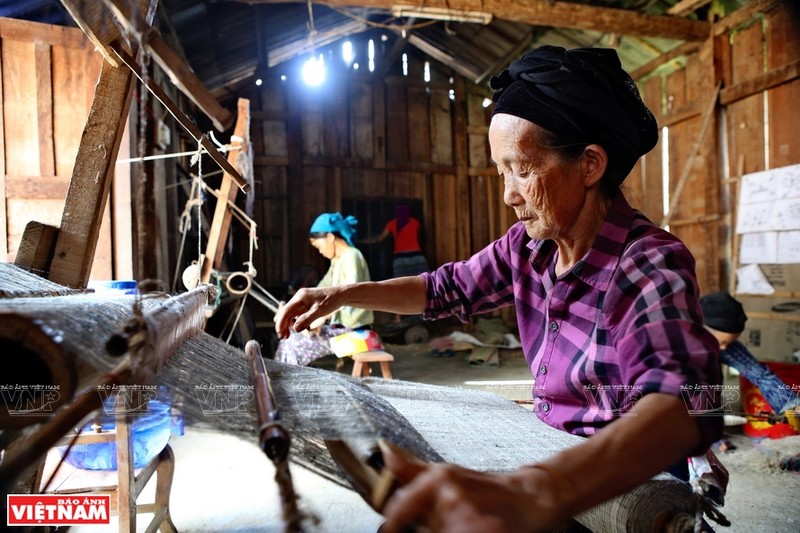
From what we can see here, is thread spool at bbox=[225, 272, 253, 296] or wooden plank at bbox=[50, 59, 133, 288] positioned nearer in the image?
wooden plank at bbox=[50, 59, 133, 288]

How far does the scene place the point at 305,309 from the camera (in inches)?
72.4

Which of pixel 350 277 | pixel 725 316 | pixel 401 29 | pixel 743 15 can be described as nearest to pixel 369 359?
pixel 350 277

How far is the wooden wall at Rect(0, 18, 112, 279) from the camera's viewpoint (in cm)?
358

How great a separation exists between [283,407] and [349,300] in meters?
0.85

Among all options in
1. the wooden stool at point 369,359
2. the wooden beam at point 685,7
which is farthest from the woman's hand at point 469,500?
the wooden beam at point 685,7

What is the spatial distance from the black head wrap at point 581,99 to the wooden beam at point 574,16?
182 inches

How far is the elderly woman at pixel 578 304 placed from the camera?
0.68 m

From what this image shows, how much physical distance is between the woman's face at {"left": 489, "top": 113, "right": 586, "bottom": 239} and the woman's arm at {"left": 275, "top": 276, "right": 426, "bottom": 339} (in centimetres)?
66

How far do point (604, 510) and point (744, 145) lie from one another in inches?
252

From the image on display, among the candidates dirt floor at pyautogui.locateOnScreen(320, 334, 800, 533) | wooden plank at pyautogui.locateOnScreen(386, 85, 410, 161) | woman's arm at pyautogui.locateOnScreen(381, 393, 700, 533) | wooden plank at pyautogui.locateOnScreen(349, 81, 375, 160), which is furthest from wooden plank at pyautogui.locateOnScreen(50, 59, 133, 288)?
wooden plank at pyautogui.locateOnScreen(386, 85, 410, 161)

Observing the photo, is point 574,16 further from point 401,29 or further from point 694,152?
point 694,152

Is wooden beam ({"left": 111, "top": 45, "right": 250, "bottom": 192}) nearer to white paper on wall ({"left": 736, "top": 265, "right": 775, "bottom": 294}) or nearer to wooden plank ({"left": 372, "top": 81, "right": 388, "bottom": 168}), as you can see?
white paper on wall ({"left": 736, "top": 265, "right": 775, "bottom": 294})

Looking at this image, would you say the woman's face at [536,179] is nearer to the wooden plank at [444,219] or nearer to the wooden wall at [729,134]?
the wooden wall at [729,134]

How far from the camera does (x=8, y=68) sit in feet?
11.7
